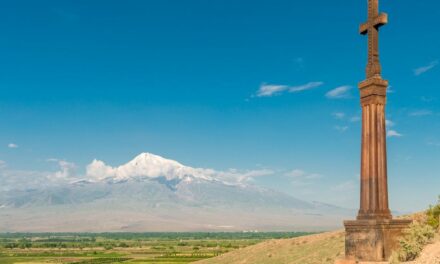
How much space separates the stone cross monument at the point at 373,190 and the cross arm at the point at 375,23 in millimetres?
1374

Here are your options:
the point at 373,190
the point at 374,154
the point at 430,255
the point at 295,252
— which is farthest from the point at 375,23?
the point at 295,252

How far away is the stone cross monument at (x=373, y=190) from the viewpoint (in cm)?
2005

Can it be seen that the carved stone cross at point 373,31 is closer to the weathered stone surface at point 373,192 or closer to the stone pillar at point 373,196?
the weathered stone surface at point 373,192

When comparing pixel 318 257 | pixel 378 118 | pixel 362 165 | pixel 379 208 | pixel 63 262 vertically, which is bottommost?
pixel 63 262

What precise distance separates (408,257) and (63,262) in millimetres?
93397

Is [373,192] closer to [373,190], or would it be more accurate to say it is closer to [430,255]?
[373,190]

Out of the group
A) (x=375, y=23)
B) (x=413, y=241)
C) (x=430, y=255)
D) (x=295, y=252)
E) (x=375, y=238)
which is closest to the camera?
(x=430, y=255)

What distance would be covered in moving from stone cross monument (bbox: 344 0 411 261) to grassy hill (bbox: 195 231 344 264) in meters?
9.18

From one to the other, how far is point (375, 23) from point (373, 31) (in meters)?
0.33

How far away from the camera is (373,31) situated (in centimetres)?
2250

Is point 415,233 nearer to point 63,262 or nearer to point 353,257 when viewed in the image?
point 353,257

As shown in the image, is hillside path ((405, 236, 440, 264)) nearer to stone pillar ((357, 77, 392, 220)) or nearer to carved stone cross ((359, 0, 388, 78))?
stone pillar ((357, 77, 392, 220))

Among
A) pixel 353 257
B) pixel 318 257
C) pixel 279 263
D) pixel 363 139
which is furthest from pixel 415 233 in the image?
pixel 279 263

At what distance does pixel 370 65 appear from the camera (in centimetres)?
2192
